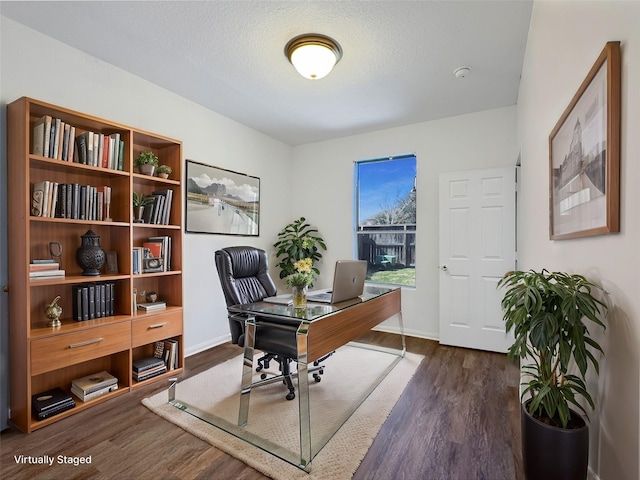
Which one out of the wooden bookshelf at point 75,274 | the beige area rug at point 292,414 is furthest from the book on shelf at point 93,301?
the beige area rug at point 292,414

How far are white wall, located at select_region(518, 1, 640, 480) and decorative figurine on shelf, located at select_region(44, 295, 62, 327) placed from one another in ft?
9.63

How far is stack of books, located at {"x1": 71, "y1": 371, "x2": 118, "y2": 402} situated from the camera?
2.20 meters

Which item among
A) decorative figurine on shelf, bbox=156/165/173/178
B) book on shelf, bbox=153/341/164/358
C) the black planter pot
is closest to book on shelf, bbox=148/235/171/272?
decorative figurine on shelf, bbox=156/165/173/178

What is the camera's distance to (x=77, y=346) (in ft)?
6.88

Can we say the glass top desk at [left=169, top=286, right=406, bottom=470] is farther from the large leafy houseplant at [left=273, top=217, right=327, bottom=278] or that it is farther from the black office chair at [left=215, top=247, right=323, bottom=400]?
the large leafy houseplant at [left=273, top=217, right=327, bottom=278]

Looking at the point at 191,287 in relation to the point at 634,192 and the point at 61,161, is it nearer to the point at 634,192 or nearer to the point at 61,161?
the point at 61,161

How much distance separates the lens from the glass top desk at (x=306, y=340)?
168cm

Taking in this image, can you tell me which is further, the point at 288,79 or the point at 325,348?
the point at 288,79

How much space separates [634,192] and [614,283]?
299 mm

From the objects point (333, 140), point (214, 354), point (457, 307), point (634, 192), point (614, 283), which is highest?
point (333, 140)

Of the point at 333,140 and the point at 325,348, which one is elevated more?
the point at 333,140

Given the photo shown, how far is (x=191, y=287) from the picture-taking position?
10.8 ft

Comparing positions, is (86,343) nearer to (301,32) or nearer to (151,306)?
(151,306)

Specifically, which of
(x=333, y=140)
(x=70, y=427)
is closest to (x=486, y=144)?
(x=333, y=140)
